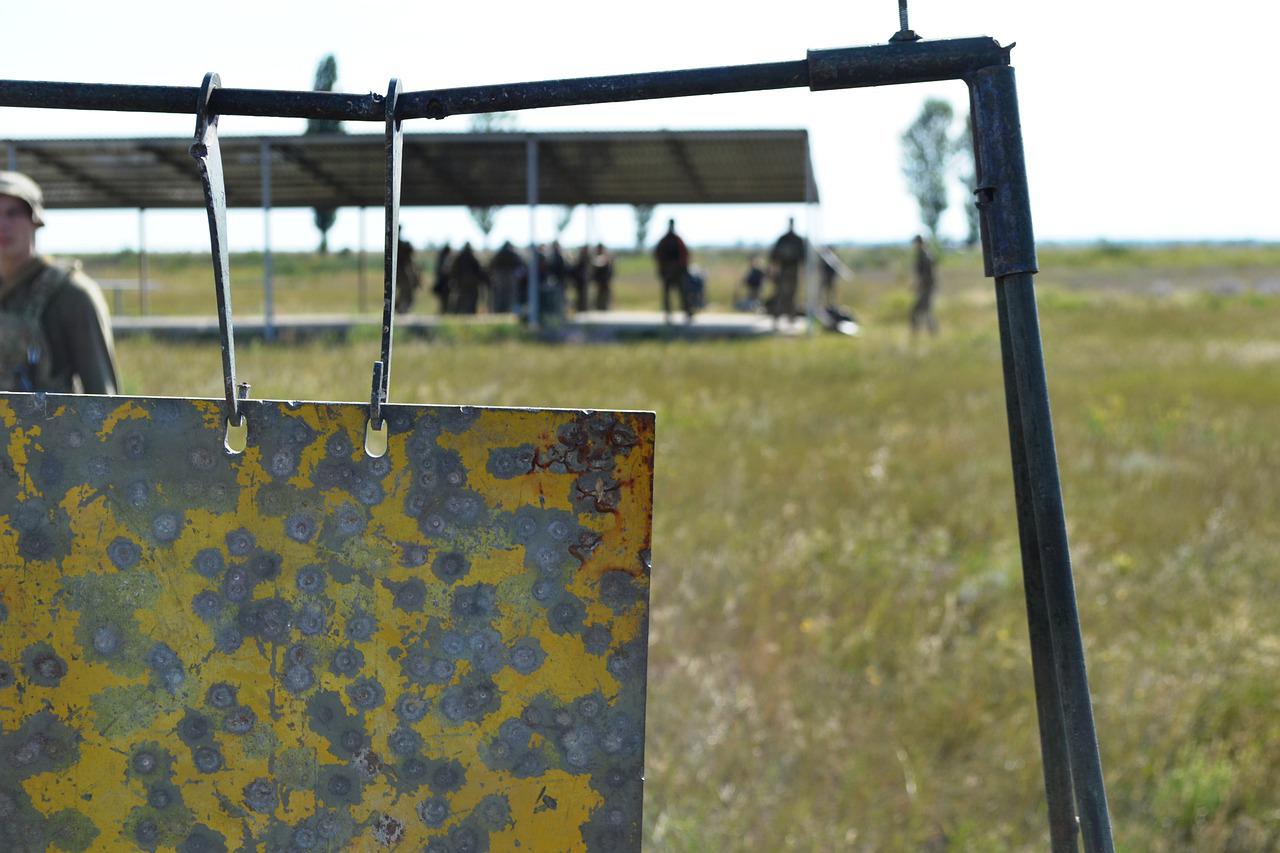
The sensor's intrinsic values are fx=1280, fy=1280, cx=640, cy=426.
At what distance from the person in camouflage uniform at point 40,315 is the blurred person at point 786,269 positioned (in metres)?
16.8

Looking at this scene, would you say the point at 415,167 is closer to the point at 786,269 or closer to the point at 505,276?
the point at 505,276

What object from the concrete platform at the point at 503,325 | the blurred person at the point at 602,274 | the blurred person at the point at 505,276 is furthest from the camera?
the blurred person at the point at 602,274

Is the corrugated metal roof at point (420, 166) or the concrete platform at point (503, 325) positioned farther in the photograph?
the concrete platform at point (503, 325)

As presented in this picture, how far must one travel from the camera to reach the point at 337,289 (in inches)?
1740

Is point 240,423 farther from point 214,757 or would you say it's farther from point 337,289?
point 337,289

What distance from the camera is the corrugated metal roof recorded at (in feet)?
56.2

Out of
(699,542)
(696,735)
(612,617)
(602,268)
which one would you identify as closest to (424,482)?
(612,617)

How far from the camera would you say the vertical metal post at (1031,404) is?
120 centimetres

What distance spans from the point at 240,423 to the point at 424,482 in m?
0.18

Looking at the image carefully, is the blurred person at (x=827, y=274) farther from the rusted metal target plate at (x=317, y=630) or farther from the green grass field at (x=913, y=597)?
the rusted metal target plate at (x=317, y=630)

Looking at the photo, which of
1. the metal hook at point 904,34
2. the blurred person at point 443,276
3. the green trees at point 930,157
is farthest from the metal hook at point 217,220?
the green trees at point 930,157

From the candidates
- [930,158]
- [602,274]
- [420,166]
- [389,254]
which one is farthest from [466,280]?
[930,158]

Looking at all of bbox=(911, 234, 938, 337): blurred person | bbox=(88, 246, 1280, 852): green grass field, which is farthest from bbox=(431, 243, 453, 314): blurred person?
bbox=(88, 246, 1280, 852): green grass field

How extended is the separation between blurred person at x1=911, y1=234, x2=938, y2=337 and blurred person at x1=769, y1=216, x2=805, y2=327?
72.8 inches
